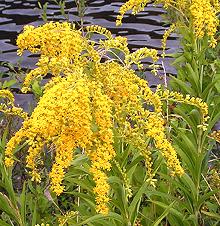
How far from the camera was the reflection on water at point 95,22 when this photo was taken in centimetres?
1108

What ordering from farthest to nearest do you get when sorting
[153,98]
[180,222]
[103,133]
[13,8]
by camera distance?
[13,8], [180,222], [153,98], [103,133]

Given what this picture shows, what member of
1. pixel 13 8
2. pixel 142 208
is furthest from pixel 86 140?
pixel 13 8

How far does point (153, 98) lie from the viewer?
340cm

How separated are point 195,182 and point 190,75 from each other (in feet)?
3.72

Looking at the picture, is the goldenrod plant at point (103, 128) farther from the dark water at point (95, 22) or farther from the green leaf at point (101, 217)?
the dark water at point (95, 22)

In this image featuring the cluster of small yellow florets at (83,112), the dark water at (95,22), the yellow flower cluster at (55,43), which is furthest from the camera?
the dark water at (95,22)

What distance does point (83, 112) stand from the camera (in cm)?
286

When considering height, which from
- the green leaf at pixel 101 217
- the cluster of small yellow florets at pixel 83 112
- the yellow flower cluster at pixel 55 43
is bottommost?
the green leaf at pixel 101 217

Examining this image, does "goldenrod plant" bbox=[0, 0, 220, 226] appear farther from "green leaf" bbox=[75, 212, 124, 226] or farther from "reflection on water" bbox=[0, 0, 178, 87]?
"reflection on water" bbox=[0, 0, 178, 87]

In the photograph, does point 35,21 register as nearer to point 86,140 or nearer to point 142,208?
point 142,208

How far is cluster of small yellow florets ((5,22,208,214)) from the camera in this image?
113 inches

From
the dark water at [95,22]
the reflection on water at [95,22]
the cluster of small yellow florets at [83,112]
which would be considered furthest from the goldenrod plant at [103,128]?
the reflection on water at [95,22]

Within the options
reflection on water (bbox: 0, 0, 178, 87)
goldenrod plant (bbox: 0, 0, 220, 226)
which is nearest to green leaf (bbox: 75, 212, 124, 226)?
goldenrod plant (bbox: 0, 0, 220, 226)

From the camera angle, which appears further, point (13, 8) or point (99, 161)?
point (13, 8)
